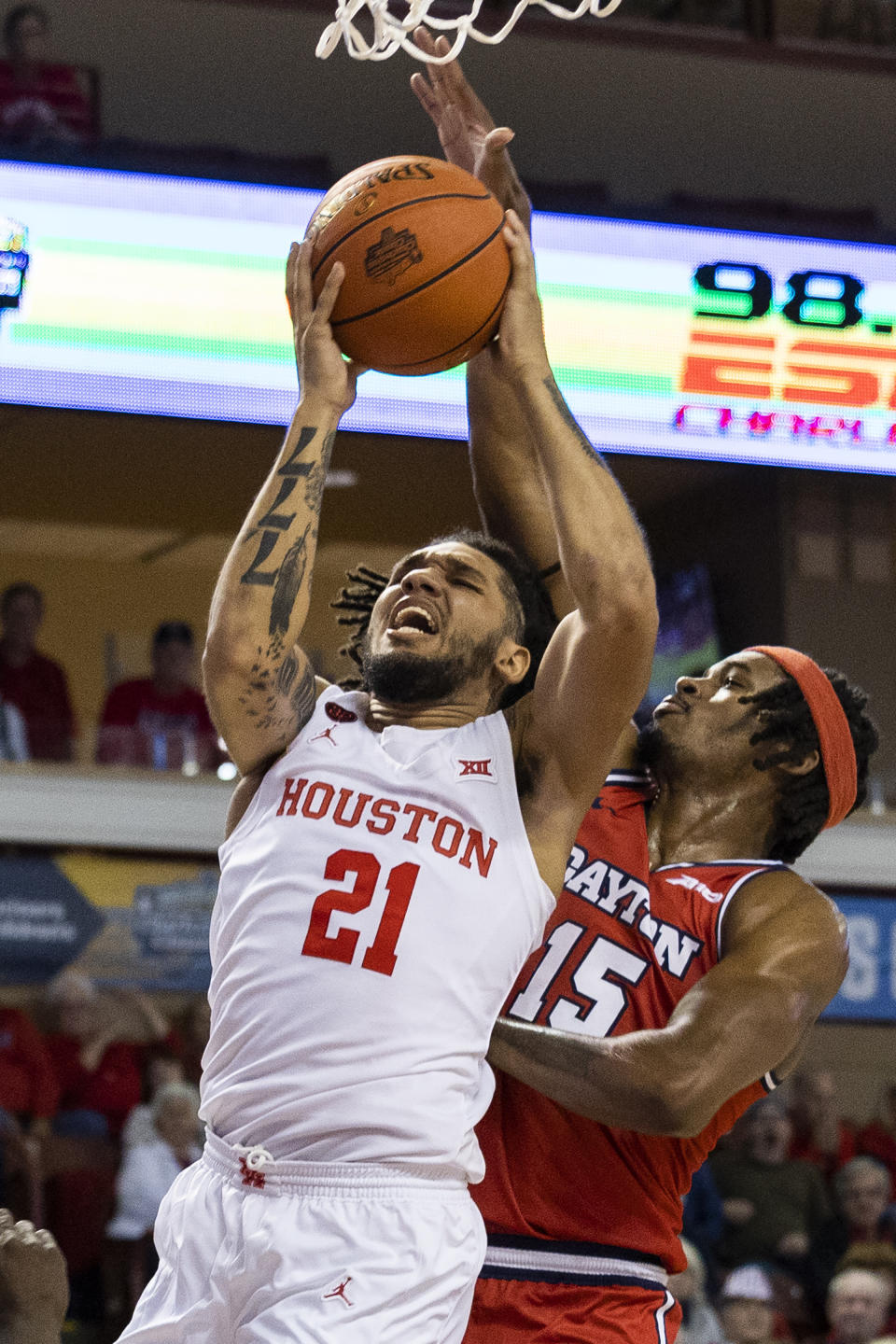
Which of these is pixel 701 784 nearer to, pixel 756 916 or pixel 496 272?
pixel 756 916

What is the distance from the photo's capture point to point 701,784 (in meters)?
3.24

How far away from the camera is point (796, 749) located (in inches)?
127

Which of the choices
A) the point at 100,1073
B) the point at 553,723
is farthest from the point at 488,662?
the point at 100,1073

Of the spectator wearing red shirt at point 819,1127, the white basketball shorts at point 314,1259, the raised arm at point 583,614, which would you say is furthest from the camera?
the spectator wearing red shirt at point 819,1127

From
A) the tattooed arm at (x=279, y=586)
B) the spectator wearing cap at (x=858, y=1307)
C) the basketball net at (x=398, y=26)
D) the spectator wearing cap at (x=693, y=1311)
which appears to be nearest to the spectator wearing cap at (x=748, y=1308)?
the spectator wearing cap at (x=693, y=1311)

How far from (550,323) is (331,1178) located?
679cm

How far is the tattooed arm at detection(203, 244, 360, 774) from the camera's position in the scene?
253cm

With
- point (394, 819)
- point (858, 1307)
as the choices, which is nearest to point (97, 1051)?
point (858, 1307)

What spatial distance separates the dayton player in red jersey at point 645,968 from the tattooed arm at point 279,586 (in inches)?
18.5

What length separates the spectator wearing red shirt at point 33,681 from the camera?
29.2ft

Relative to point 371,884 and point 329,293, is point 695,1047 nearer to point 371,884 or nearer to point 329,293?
point 371,884

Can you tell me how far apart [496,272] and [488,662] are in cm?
63

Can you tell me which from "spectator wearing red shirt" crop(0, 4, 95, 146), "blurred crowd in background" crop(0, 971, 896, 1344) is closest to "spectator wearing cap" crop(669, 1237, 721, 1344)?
"blurred crowd in background" crop(0, 971, 896, 1344)

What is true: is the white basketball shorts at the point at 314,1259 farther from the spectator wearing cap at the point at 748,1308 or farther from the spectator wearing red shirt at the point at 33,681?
the spectator wearing red shirt at the point at 33,681
